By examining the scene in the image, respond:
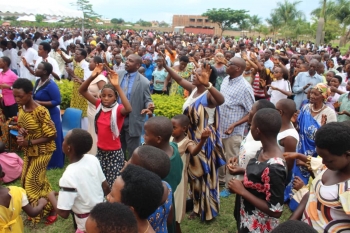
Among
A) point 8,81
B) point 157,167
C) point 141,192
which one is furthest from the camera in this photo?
point 8,81

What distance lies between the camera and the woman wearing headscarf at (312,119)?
4.51m

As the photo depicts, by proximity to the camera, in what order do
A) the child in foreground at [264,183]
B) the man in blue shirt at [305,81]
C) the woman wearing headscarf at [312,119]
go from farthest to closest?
1. the man in blue shirt at [305,81]
2. the woman wearing headscarf at [312,119]
3. the child in foreground at [264,183]

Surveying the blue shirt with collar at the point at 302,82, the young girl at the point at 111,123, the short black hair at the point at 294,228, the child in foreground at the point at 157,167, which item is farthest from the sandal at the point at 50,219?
the blue shirt with collar at the point at 302,82

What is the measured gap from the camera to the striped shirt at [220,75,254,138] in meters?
4.85

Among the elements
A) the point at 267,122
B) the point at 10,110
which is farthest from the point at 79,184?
the point at 10,110

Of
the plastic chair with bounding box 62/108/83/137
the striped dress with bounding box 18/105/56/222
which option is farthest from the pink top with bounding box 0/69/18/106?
the striped dress with bounding box 18/105/56/222

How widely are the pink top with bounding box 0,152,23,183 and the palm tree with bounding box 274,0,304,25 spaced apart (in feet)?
151

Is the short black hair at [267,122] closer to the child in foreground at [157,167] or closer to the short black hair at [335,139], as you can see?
the short black hair at [335,139]

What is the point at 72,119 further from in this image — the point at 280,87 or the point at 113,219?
the point at 113,219

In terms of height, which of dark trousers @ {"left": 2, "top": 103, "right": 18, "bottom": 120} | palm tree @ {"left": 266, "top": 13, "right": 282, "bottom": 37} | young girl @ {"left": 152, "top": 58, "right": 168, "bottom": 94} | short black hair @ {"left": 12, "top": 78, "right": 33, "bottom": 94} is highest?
palm tree @ {"left": 266, "top": 13, "right": 282, "bottom": 37}

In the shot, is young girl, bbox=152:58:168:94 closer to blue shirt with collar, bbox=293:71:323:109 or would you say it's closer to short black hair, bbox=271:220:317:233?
blue shirt with collar, bbox=293:71:323:109

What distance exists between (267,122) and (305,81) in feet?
18.2

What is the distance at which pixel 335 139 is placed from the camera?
2.19m

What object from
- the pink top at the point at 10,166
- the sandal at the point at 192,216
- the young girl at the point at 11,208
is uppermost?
the young girl at the point at 11,208
